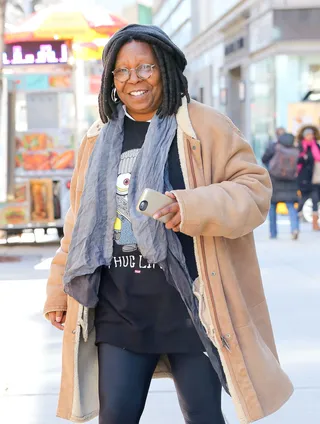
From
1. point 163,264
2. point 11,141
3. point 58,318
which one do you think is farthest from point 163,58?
point 11,141

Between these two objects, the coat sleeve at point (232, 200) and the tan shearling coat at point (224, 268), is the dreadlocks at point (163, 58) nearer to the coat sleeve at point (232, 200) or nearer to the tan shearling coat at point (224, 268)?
the tan shearling coat at point (224, 268)

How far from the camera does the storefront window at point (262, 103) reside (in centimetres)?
2091

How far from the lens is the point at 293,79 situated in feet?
66.0

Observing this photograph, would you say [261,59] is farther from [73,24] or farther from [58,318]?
[58,318]

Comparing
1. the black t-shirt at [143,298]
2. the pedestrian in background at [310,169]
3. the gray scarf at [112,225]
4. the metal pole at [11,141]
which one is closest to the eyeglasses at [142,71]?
the gray scarf at [112,225]

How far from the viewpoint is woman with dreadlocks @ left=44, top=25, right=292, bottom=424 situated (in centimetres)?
266

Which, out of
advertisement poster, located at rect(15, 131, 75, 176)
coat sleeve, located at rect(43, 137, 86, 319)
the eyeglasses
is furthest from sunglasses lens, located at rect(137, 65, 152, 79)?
advertisement poster, located at rect(15, 131, 75, 176)

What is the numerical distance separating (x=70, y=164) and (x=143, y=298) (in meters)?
8.76

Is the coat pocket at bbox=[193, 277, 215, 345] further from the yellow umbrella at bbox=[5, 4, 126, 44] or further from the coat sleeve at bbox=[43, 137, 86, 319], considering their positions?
the yellow umbrella at bbox=[5, 4, 126, 44]

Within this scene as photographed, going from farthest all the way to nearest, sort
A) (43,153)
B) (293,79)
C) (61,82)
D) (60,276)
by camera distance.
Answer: (293,79)
(61,82)
(43,153)
(60,276)

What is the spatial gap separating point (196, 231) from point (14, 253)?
28.3ft

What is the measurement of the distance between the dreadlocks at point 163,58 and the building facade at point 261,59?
50.4ft

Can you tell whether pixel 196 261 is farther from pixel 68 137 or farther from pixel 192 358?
pixel 68 137

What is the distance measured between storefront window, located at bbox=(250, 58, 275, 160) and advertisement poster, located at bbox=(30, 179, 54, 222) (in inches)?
401
